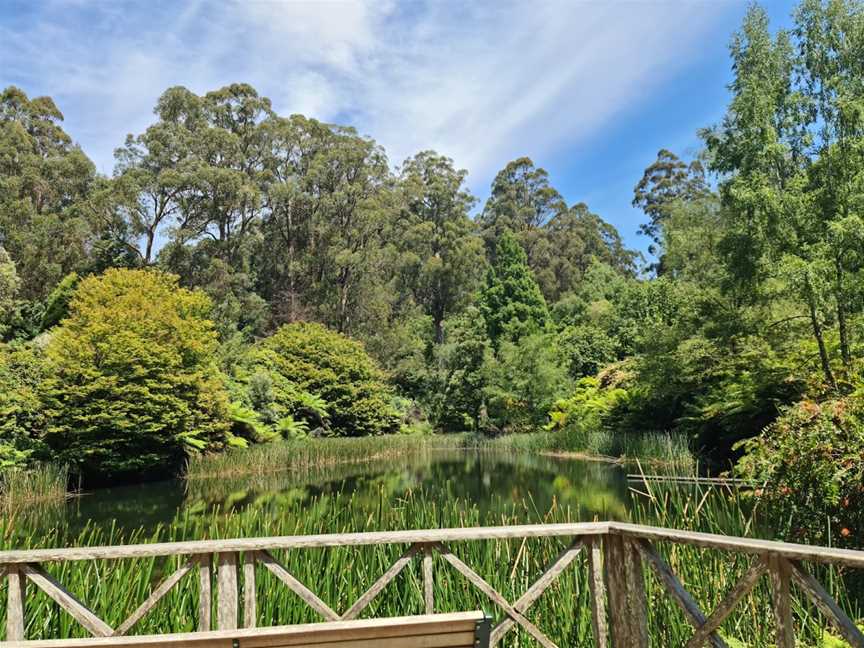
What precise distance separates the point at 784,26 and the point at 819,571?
12934 millimetres

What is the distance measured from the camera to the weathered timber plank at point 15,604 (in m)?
2.17

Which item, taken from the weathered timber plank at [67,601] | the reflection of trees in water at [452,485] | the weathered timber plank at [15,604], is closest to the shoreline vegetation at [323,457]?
the reflection of trees in water at [452,485]

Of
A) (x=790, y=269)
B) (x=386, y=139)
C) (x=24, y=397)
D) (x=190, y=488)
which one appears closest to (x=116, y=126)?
(x=386, y=139)

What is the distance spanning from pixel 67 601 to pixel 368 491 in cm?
1019

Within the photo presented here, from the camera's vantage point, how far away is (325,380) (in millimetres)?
24469

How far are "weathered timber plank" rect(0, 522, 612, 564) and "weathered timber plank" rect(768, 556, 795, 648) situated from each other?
68 cm

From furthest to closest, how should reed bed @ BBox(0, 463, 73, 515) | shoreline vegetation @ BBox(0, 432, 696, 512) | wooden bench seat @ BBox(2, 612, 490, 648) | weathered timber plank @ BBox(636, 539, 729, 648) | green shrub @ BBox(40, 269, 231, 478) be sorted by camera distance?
green shrub @ BBox(40, 269, 231, 478)
shoreline vegetation @ BBox(0, 432, 696, 512)
reed bed @ BBox(0, 463, 73, 515)
weathered timber plank @ BBox(636, 539, 729, 648)
wooden bench seat @ BBox(2, 612, 490, 648)

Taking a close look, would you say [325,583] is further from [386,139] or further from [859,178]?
[386,139]

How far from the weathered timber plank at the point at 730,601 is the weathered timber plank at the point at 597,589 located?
43 centimetres

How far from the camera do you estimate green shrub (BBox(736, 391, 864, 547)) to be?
4.39m

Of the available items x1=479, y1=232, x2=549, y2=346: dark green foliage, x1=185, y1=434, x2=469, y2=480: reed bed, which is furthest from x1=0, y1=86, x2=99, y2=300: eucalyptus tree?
x1=479, y1=232, x2=549, y2=346: dark green foliage

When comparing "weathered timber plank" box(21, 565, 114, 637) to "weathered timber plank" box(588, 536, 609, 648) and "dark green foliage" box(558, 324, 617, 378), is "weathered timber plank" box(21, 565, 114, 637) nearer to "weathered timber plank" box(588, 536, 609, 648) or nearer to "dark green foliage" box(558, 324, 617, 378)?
"weathered timber plank" box(588, 536, 609, 648)

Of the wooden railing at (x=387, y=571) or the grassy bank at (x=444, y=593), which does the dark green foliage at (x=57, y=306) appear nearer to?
the grassy bank at (x=444, y=593)

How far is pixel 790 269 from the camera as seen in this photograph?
10.9 meters
